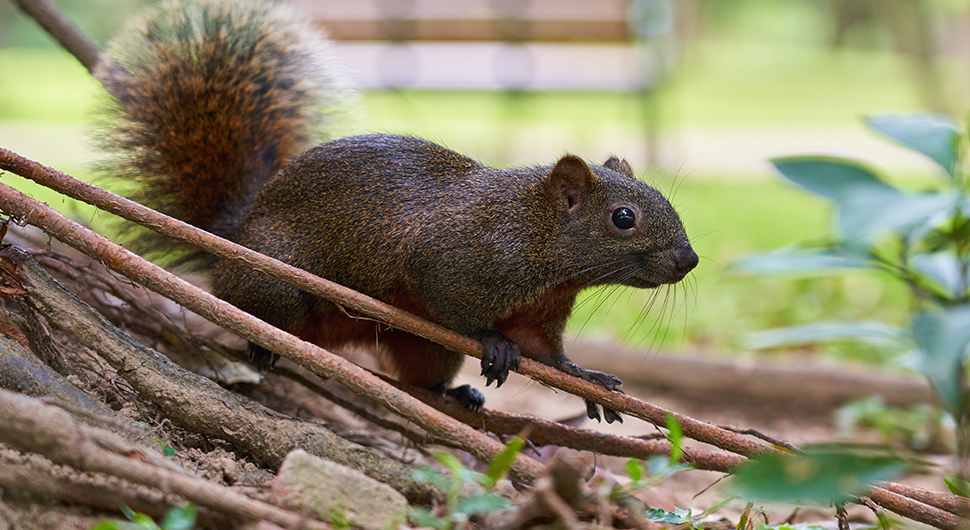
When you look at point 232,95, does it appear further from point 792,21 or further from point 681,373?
point 792,21

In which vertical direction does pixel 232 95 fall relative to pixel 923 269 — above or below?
above

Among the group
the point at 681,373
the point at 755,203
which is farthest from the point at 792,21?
the point at 681,373

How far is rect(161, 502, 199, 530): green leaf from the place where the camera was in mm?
1482

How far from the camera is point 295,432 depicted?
2.20 metres

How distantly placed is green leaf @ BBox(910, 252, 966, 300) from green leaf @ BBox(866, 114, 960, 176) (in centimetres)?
55

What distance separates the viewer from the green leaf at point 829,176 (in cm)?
177

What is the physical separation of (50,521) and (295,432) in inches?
27.0

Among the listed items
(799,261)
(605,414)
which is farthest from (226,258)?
(799,261)

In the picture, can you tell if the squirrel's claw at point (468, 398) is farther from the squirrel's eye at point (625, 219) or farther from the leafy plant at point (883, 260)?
the leafy plant at point (883, 260)

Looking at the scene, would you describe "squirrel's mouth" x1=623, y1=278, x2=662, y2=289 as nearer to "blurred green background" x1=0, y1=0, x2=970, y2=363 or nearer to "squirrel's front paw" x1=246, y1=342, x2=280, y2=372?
"blurred green background" x1=0, y1=0, x2=970, y2=363

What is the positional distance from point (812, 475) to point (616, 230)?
1251mm

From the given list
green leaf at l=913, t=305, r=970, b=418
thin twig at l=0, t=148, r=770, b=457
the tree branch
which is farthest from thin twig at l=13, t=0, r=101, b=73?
green leaf at l=913, t=305, r=970, b=418

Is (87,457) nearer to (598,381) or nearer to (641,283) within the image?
(598,381)


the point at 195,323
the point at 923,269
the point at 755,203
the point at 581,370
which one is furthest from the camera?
the point at 755,203
